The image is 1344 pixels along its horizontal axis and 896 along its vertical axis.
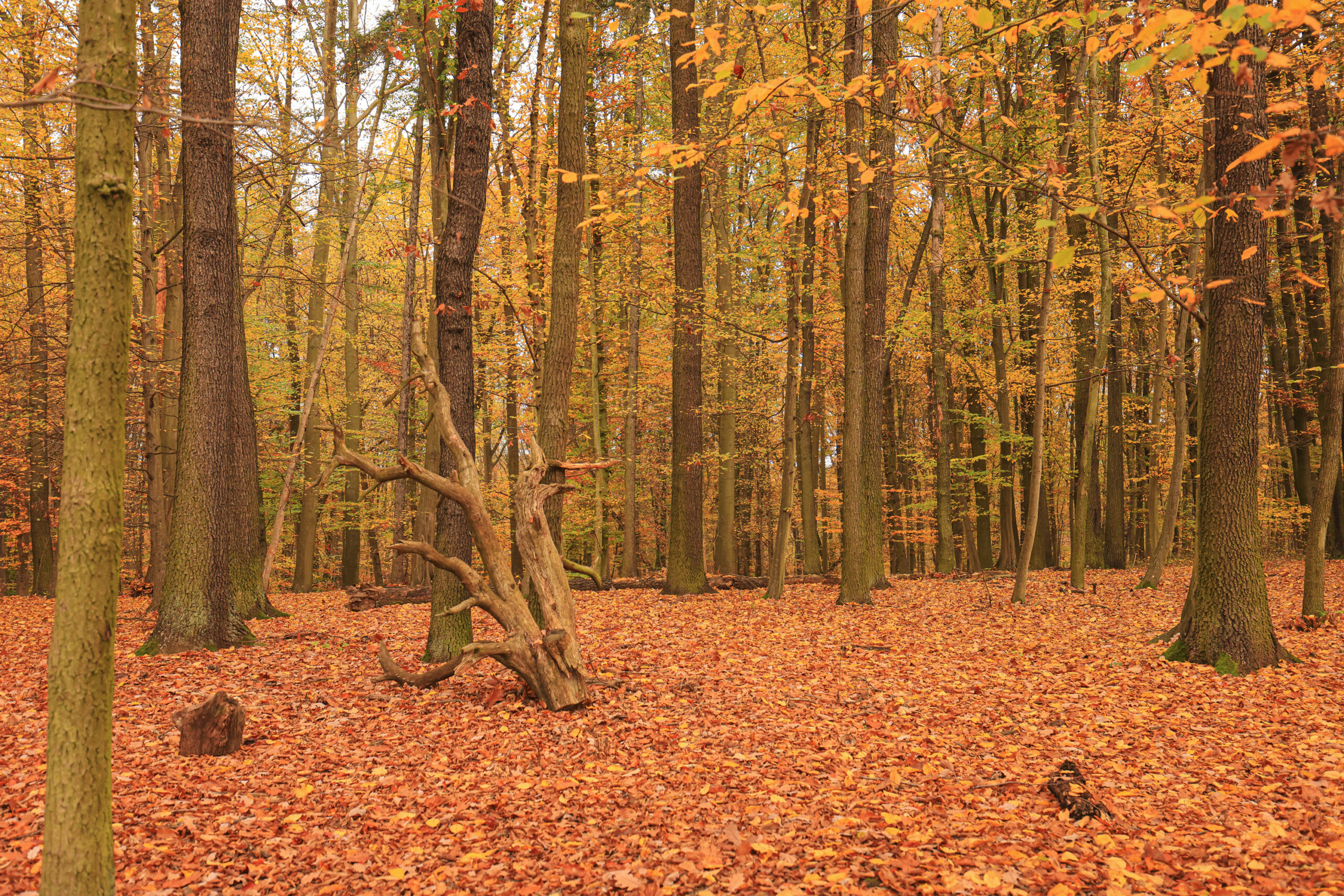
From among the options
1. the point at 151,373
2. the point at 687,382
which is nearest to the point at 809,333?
the point at 687,382

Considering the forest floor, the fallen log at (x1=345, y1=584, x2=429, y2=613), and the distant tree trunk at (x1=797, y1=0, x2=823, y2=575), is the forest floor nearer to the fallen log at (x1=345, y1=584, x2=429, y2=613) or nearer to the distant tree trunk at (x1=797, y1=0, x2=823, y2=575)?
the fallen log at (x1=345, y1=584, x2=429, y2=613)

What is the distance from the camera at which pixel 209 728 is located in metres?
5.24

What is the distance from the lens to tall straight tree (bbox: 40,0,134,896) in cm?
280

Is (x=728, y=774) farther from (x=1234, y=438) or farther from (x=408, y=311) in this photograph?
(x=408, y=311)

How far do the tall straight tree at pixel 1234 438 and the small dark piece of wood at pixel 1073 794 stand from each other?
330cm

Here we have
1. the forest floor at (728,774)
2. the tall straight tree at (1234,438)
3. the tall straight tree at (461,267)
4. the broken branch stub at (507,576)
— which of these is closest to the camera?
the forest floor at (728,774)

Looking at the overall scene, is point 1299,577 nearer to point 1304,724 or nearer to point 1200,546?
point 1200,546

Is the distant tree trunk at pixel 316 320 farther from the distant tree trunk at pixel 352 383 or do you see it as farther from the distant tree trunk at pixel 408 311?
the distant tree trunk at pixel 408 311

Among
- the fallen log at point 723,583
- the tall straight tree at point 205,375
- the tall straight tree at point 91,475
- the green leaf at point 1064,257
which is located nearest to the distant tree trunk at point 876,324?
the fallen log at point 723,583

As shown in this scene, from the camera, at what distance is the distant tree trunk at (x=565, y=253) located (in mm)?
8578

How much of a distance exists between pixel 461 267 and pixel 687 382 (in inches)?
235

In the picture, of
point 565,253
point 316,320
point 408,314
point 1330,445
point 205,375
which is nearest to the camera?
point 1330,445

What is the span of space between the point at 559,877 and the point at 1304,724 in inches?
220

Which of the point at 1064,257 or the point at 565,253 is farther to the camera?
the point at 565,253
